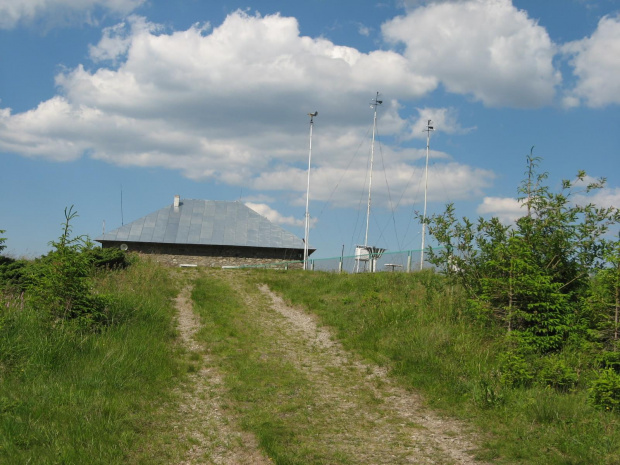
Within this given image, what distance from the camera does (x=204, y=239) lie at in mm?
32219

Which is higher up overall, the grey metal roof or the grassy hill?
the grey metal roof

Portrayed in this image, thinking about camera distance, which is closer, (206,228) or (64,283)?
(64,283)

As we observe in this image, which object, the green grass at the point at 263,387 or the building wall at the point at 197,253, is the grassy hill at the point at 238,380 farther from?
the building wall at the point at 197,253

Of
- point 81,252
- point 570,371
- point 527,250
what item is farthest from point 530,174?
point 81,252

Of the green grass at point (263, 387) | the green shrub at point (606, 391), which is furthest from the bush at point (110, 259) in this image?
the green shrub at point (606, 391)

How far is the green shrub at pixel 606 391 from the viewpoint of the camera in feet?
21.8

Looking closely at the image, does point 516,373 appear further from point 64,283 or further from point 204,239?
point 204,239

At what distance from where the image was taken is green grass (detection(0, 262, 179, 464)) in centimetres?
542

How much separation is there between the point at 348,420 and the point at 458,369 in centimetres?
242

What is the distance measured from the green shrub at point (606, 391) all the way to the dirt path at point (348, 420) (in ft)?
6.11

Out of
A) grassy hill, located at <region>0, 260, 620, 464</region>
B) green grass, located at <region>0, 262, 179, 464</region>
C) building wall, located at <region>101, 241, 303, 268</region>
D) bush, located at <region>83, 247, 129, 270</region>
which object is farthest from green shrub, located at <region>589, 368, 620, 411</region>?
building wall, located at <region>101, 241, 303, 268</region>

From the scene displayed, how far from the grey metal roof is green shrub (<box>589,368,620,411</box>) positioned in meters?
26.5

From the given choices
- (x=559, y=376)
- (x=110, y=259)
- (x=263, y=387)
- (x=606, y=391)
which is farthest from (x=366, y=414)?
(x=110, y=259)

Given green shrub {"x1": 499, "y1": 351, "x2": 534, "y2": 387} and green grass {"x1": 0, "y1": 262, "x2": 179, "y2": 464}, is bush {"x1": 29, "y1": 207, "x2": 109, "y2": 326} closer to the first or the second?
green grass {"x1": 0, "y1": 262, "x2": 179, "y2": 464}
